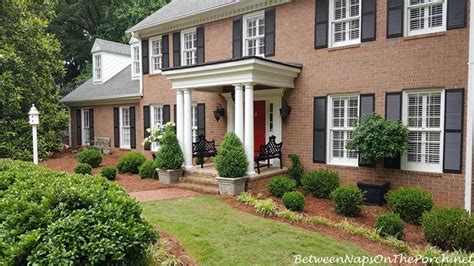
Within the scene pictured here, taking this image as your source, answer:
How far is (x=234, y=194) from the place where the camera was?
8.94 m

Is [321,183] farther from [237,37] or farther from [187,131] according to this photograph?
[237,37]

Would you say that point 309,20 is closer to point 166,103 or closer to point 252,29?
point 252,29

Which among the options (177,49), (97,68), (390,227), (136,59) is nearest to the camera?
(390,227)

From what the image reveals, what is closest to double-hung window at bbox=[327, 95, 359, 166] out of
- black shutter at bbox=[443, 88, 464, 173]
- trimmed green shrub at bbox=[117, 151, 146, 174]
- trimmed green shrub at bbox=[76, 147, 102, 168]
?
black shutter at bbox=[443, 88, 464, 173]

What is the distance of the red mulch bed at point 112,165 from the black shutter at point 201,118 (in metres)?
2.75

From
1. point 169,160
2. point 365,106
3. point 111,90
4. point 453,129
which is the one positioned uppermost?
point 111,90

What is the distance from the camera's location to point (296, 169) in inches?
401

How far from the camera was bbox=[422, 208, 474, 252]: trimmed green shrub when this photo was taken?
580 centimetres

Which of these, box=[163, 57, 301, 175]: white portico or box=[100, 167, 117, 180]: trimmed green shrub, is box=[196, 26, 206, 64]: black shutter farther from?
box=[100, 167, 117, 180]: trimmed green shrub

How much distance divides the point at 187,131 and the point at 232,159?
2515mm

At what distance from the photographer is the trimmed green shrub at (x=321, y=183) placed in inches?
358

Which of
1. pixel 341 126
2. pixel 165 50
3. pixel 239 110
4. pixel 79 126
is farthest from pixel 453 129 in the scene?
pixel 79 126

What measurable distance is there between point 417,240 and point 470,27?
4674mm

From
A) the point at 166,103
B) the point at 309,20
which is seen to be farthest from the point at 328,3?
the point at 166,103
